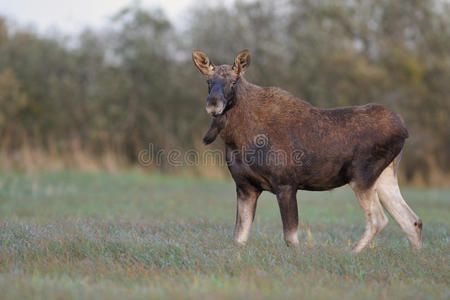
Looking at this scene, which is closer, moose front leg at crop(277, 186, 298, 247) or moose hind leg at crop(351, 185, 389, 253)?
moose front leg at crop(277, 186, 298, 247)

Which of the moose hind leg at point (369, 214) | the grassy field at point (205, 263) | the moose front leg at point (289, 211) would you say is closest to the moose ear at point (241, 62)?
the moose front leg at point (289, 211)

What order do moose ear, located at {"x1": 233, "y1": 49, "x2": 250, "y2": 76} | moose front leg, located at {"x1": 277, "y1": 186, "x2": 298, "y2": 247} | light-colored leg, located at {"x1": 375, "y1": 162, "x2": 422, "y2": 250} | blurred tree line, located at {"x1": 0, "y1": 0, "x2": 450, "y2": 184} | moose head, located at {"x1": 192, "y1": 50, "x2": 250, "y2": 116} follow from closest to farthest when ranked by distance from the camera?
moose head, located at {"x1": 192, "y1": 50, "x2": 250, "y2": 116} < moose front leg, located at {"x1": 277, "y1": 186, "x2": 298, "y2": 247} < moose ear, located at {"x1": 233, "y1": 49, "x2": 250, "y2": 76} < light-colored leg, located at {"x1": 375, "y1": 162, "x2": 422, "y2": 250} < blurred tree line, located at {"x1": 0, "y1": 0, "x2": 450, "y2": 184}

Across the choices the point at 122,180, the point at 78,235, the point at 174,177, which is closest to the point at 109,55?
the point at 174,177

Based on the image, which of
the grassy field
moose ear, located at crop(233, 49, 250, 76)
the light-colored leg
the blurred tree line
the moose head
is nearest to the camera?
the grassy field

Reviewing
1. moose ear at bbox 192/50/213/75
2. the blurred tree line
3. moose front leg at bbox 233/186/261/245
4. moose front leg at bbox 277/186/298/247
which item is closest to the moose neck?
moose ear at bbox 192/50/213/75

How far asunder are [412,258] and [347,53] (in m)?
23.9

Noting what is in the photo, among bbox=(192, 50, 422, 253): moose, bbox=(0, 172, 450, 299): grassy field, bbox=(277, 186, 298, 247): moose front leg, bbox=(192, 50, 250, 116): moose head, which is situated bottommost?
bbox=(0, 172, 450, 299): grassy field

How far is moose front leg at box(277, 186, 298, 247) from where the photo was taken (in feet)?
23.3

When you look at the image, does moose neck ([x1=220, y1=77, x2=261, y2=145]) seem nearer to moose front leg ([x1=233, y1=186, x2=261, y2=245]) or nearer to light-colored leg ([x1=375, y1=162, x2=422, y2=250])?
moose front leg ([x1=233, y1=186, x2=261, y2=245])

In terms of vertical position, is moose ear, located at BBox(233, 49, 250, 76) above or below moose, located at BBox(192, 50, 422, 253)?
above

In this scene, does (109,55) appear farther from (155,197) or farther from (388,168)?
(388,168)

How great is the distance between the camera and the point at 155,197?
55.8 ft

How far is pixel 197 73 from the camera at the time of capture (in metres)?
28.9

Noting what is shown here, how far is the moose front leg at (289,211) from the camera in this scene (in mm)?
7109
